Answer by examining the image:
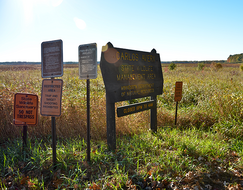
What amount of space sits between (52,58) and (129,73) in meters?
1.76

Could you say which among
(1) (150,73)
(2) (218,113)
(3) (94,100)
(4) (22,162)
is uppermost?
(1) (150,73)

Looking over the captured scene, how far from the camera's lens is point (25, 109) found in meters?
3.39

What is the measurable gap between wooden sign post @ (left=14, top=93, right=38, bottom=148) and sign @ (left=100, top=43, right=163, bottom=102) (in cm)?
146

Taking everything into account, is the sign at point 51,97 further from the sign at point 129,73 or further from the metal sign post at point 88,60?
the sign at point 129,73

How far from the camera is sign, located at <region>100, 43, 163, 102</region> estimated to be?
3.57 meters

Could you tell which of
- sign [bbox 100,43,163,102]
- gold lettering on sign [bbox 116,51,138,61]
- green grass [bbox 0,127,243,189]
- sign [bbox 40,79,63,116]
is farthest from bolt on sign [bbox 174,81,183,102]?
sign [bbox 40,79,63,116]

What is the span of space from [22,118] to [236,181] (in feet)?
13.3

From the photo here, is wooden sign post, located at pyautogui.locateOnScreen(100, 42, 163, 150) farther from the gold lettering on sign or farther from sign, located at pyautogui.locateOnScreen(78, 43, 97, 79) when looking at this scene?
sign, located at pyautogui.locateOnScreen(78, 43, 97, 79)

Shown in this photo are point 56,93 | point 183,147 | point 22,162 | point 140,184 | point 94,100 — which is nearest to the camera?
point 140,184

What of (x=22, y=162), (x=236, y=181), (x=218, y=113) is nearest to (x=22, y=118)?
(x=22, y=162)

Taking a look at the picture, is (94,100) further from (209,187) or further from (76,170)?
(209,187)

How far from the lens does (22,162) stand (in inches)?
128

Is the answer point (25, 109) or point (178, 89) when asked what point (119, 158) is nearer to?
point (25, 109)

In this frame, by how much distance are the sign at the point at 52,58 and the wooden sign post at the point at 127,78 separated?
831 mm
